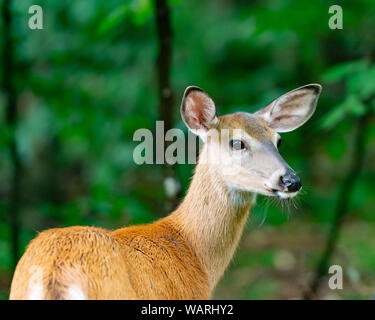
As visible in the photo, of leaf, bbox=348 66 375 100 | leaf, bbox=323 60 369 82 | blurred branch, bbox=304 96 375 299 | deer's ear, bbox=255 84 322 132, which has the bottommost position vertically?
blurred branch, bbox=304 96 375 299

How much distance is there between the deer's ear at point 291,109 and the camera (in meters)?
4.94

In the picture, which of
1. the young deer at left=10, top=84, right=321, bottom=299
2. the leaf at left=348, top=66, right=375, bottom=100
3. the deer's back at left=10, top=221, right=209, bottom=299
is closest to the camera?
the deer's back at left=10, top=221, right=209, bottom=299

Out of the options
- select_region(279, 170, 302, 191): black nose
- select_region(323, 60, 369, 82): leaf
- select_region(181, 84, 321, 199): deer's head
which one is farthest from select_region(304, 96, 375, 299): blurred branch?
select_region(279, 170, 302, 191): black nose

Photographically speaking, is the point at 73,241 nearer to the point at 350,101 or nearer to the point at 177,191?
the point at 177,191

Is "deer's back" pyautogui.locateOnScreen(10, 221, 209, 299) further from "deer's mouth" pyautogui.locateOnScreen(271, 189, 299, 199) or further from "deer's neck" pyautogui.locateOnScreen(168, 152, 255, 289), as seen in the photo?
"deer's mouth" pyautogui.locateOnScreen(271, 189, 299, 199)

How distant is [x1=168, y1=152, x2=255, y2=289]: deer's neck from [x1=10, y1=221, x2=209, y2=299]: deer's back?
17.3 inches

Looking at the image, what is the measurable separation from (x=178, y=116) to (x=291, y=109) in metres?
5.78

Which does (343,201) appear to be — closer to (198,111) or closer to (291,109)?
(291,109)

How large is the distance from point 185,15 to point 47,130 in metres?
4.14

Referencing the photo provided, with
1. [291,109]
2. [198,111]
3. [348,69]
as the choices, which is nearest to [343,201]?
[348,69]

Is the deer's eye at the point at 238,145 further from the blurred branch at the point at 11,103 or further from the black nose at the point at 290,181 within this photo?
the blurred branch at the point at 11,103

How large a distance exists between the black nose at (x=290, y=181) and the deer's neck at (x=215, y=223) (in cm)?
52

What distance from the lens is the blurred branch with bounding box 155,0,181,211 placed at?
5871 millimetres

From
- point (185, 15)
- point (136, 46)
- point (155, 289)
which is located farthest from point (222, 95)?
point (155, 289)
